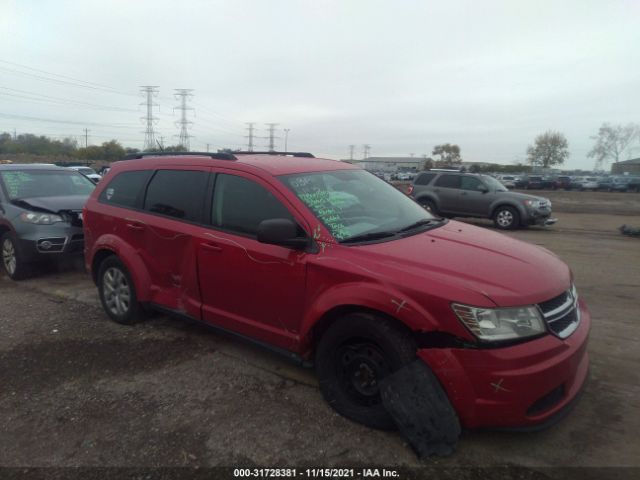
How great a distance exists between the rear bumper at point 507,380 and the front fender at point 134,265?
2.88m

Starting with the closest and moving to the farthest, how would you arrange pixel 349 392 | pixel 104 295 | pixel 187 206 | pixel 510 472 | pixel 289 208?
pixel 510 472 < pixel 349 392 < pixel 289 208 < pixel 187 206 < pixel 104 295

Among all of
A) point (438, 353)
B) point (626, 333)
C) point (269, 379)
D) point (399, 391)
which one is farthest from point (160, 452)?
point (626, 333)

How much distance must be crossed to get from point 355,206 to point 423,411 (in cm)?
167

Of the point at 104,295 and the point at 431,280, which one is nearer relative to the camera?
the point at 431,280

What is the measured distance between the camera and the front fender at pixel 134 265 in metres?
4.44

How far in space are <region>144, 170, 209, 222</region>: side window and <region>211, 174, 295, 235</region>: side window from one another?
20 cm

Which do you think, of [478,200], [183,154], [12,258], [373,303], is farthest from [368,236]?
[478,200]

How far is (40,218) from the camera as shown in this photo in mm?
6547

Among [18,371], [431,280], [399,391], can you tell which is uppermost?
[431,280]

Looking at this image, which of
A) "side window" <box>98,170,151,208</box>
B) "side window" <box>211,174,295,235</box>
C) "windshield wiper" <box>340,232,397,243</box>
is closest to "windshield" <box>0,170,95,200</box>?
"side window" <box>98,170,151,208</box>

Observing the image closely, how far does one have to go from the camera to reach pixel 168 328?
479 centimetres

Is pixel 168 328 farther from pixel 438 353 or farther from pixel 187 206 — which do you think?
pixel 438 353

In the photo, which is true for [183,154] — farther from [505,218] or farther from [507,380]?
[505,218]

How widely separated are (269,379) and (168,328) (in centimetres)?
163
